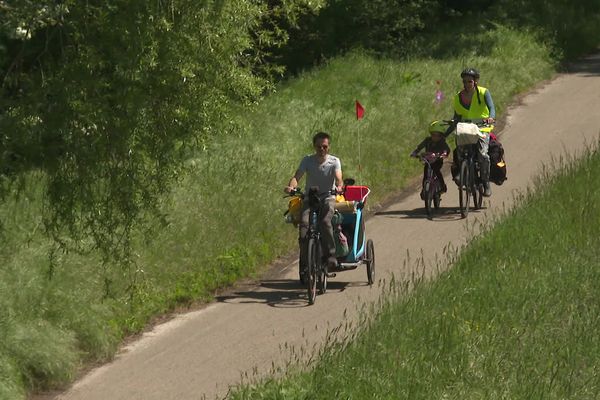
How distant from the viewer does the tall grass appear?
47.2 feet

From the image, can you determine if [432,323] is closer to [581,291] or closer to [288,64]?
[581,291]

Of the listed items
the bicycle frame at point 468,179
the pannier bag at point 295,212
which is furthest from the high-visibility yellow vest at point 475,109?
the pannier bag at point 295,212

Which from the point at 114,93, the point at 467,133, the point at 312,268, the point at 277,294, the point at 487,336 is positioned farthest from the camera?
the point at 467,133

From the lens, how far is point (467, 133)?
20719 millimetres

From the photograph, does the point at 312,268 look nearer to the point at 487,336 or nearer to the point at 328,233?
the point at 328,233

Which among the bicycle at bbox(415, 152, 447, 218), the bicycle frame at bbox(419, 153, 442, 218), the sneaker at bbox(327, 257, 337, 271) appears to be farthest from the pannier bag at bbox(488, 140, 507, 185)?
the sneaker at bbox(327, 257, 337, 271)

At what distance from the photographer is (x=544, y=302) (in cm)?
1198

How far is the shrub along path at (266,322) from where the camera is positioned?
44.5ft

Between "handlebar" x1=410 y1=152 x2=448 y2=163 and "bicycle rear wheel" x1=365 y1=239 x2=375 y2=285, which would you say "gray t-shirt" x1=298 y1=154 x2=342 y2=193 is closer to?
"bicycle rear wheel" x1=365 y1=239 x2=375 y2=285

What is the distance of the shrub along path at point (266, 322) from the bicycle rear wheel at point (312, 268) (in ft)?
0.49

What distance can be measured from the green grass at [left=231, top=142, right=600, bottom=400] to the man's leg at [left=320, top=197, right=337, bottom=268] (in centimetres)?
212

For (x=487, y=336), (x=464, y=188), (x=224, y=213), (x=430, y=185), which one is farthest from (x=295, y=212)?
(x=487, y=336)

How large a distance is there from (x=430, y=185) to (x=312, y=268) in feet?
16.9

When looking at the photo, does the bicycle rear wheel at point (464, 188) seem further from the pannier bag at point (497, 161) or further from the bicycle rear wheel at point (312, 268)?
the bicycle rear wheel at point (312, 268)
